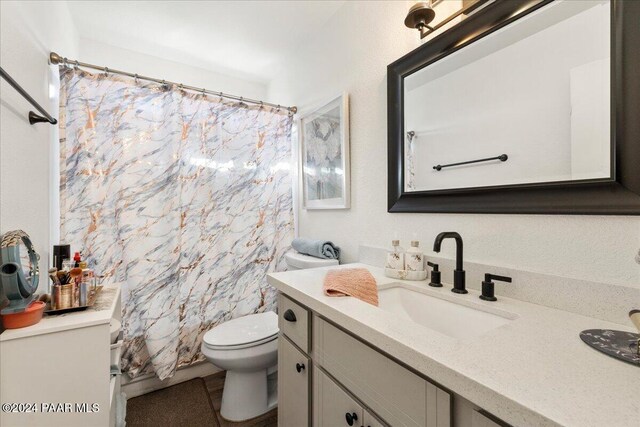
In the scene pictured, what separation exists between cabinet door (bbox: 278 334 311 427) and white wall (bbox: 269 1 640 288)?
68 centimetres

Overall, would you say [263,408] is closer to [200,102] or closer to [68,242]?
[68,242]

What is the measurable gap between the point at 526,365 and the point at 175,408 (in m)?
1.89

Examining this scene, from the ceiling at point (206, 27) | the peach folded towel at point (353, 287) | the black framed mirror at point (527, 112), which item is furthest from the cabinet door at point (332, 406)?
the ceiling at point (206, 27)

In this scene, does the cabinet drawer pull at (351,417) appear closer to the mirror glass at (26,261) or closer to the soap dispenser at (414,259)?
the soap dispenser at (414,259)

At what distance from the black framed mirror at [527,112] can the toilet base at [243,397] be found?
52.0 inches

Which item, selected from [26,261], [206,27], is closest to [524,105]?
[26,261]

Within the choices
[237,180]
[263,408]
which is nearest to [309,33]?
[237,180]

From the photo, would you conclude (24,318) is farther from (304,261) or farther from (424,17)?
(424,17)

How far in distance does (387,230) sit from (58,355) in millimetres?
1348

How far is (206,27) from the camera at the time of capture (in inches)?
74.8

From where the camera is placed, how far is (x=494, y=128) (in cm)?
99

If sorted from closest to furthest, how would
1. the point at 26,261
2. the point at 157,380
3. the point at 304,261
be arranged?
the point at 26,261, the point at 304,261, the point at 157,380

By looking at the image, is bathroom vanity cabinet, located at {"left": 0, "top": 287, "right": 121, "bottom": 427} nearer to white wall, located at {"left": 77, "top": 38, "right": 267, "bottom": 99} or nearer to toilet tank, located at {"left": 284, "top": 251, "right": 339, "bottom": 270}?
toilet tank, located at {"left": 284, "top": 251, "right": 339, "bottom": 270}

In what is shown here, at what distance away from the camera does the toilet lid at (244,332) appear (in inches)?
60.7
